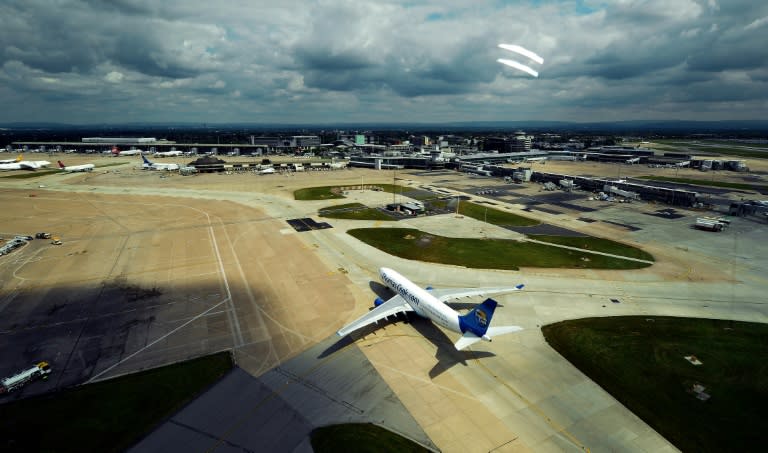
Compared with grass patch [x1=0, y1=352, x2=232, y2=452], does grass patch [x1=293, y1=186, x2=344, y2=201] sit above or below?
above

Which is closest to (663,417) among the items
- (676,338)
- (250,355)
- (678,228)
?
(676,338)

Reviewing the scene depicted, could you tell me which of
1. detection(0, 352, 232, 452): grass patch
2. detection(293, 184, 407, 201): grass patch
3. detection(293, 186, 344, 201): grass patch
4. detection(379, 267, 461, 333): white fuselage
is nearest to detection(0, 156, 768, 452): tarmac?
detection(0, 352, 232, 452): grass patch

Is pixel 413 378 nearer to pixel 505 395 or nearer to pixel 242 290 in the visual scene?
pixel 505 395

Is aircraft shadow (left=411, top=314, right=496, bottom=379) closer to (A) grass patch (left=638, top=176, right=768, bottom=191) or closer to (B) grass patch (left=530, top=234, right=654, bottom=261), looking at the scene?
(B) grass patch (left=530, top=234, right=654, bottom=261)

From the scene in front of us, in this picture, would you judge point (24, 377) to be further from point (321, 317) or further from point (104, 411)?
point (321, 317)

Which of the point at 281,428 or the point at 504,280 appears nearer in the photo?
the point at 281,428

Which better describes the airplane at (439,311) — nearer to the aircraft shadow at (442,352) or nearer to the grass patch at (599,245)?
the aircraft shadow at (442,352)
